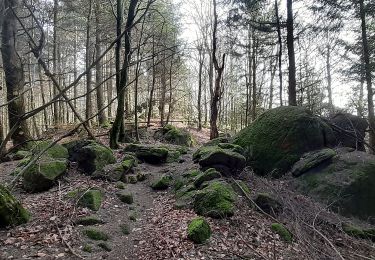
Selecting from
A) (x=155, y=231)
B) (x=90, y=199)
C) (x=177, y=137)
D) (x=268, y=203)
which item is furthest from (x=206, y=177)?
(x=177, y=137)

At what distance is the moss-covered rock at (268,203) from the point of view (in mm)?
7207

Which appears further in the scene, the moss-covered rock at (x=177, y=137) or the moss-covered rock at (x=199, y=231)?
the moss-covered rock at (x=177, y=137)

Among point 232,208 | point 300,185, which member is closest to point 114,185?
point 232,208

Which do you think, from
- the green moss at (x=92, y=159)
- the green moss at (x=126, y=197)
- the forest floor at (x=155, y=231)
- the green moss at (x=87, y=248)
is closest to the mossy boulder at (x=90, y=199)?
the forest floor at (x=155, y=231)

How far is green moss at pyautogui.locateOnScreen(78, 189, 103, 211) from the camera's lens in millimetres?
6645

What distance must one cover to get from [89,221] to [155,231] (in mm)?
1271

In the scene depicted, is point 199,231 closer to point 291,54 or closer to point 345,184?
point 345,184

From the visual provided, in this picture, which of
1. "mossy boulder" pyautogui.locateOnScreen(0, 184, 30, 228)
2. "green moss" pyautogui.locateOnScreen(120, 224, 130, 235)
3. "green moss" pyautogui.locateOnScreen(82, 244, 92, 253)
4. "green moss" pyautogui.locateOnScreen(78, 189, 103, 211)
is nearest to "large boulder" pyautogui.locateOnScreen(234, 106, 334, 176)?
"green moss" pyautogui.locateOnScreen(120, 224, 130, 235)

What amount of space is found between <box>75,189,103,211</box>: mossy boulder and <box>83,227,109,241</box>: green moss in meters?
0.92

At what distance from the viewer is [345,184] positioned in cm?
860

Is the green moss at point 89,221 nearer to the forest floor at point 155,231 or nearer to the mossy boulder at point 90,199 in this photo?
the forest floor at point 155,231

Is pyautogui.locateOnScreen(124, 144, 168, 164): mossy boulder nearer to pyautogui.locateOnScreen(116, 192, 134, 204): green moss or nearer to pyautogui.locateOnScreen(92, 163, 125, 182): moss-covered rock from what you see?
pyautogui.locateOnScreen(92, 163, 125, 182): moss-covered rock

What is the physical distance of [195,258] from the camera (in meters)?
5.23

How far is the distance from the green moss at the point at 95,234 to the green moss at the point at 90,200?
2.99 feet
